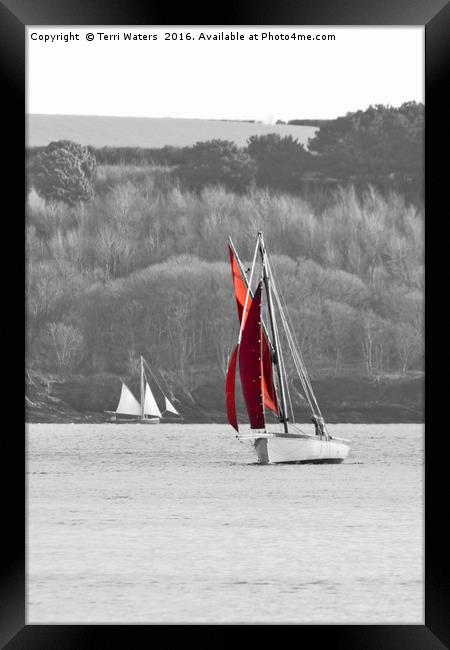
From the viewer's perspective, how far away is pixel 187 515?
75.4 feet

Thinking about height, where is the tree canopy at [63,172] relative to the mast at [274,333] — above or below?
above

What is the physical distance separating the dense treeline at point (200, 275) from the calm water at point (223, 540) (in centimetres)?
2551

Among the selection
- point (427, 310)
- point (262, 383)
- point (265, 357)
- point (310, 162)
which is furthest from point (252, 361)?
point (310, 162)

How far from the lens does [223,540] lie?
17703 mm

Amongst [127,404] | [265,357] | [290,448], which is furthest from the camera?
[127,404]

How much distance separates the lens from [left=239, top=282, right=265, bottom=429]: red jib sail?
101 ft

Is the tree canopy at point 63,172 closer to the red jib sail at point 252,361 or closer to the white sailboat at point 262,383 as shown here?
the white sailboat at point 262,383

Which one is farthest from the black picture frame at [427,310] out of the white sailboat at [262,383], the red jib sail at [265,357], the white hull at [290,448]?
the white hull at [290,448]

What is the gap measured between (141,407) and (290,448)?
35.7 meters

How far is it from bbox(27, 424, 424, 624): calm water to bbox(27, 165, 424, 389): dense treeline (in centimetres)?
2551

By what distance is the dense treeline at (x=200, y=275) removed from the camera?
230 ft

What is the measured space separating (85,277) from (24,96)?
227 feet

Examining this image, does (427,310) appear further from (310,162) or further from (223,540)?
(310,162)

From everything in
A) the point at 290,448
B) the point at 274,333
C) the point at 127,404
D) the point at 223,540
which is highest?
the point at 274,333
